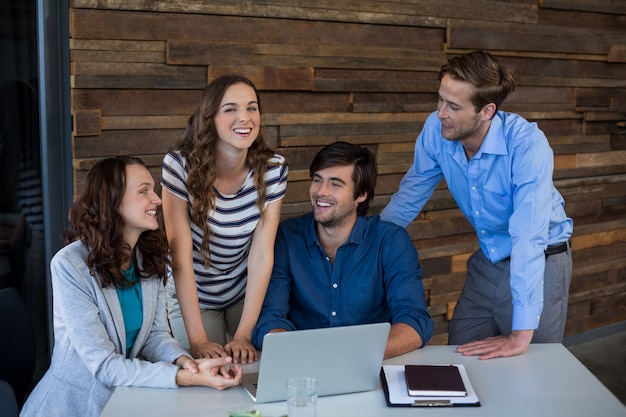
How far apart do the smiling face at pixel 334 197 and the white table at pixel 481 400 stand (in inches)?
26.0

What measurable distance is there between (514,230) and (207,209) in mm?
985

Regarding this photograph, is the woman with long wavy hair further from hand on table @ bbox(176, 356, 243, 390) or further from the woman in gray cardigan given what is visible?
hand on table @ bbox(176, 356, 243, 390)

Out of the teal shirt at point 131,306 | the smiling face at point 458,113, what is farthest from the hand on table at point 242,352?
the smiling face at point 458,113

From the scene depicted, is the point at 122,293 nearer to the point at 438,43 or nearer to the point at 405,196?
the point at 405,196

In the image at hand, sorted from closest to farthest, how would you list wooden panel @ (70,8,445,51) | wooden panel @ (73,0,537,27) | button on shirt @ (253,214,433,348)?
1. button on shirt @ (253,214,433,348)
2. wooden panel @ (70,8,445,51)
3. wooden panel @ (73,0,537,27)

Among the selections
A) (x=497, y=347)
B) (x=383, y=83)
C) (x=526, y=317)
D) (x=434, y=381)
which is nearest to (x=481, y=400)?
(x=434, y=381)

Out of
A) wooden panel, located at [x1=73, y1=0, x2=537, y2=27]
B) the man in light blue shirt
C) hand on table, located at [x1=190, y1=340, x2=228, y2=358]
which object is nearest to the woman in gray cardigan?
hand on table, located at [x1=190, y1=340, x2=228, y2=358]

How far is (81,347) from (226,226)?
0.65 m

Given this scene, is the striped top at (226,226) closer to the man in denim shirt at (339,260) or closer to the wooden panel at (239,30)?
the man in denim shirt at (339,260)

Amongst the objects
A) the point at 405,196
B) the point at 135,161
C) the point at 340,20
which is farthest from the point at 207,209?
the point at 340,20

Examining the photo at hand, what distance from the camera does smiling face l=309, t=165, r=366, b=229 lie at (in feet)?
8.69

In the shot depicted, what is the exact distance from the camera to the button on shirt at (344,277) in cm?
263

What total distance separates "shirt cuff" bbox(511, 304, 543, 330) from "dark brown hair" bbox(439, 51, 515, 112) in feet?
2.14

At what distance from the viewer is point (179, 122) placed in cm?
335
